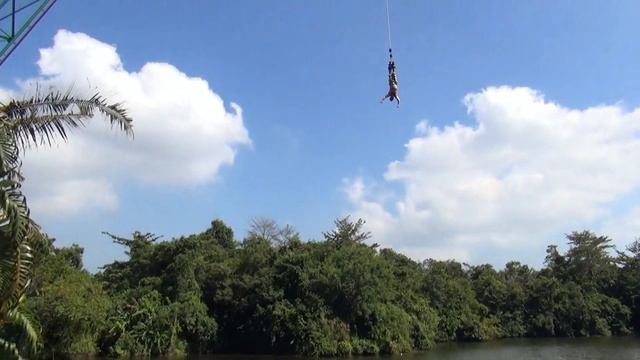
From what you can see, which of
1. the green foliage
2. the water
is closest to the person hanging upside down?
the green foliage

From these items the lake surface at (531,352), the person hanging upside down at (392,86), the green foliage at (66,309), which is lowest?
the lake surface at (531,352)

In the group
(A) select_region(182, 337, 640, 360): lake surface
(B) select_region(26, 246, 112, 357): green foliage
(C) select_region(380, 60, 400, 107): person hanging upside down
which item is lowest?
(A) select_region(182, 337, 640, 360): lake surface

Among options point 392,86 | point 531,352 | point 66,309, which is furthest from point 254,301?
point 392,86

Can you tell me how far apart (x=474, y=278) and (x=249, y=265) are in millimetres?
31645

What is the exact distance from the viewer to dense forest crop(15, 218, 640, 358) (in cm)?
3669

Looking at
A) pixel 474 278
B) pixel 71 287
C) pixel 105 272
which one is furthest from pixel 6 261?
pixel 474 278

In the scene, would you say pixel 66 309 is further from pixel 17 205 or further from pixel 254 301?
pixel 17 205

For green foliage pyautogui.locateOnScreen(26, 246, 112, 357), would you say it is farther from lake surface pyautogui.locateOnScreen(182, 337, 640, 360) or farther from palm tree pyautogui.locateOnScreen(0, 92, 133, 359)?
palm tree pyautogui.locateOnScreen(0, 92, 133, 359)

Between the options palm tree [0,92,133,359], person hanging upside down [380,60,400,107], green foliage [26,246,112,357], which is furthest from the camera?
green foliage [26,246,112,357]

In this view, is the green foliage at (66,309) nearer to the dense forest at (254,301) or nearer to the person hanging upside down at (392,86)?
the dense forest at (254,301)

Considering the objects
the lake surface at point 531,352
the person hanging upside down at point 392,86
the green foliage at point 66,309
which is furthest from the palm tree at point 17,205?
the lake surface at point 531,352

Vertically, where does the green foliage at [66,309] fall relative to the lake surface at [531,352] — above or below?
above

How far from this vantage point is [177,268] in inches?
1797

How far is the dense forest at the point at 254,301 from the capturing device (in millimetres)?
36688
